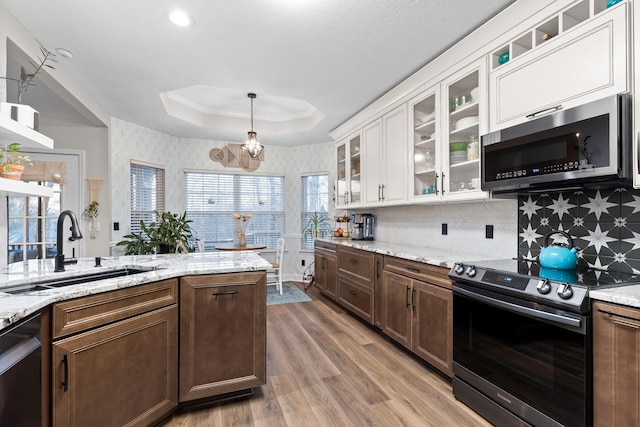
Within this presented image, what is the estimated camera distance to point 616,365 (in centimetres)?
130

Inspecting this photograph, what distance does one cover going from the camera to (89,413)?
145 centimetres

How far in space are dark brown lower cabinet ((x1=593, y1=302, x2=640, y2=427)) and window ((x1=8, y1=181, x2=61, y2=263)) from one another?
5112 mm

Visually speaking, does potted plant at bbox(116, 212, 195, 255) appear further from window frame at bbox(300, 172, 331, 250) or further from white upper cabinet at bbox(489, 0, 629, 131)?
white upper cabinet at bbox(489, 0, 629, 131)

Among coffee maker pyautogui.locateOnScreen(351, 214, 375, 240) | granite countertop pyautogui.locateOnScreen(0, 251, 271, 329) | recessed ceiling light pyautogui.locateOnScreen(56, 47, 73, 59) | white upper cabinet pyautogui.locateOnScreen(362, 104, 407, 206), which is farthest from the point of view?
coffee maker pyautogui.locateOnScreen(351, 214, 375, 240)

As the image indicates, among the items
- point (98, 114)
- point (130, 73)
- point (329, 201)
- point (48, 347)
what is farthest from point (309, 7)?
point (329, 201)

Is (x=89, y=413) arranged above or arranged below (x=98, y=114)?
below

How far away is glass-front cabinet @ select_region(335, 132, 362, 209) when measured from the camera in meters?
4.34

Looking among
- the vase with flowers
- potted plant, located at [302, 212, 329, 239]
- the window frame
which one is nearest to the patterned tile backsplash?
potted plant, located at [302, 212, 329, 239]

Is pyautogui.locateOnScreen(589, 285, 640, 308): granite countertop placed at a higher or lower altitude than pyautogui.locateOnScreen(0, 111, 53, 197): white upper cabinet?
lower

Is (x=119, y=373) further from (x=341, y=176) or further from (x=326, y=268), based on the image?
(x=341, y=176)

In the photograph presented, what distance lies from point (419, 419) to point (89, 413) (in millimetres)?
1771

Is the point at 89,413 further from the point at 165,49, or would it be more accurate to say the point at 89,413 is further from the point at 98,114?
the point at 98,114

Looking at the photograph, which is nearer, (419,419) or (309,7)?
(419,419)

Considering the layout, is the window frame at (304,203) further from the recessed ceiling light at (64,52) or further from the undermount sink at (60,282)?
the undermount sink at (60,282)
